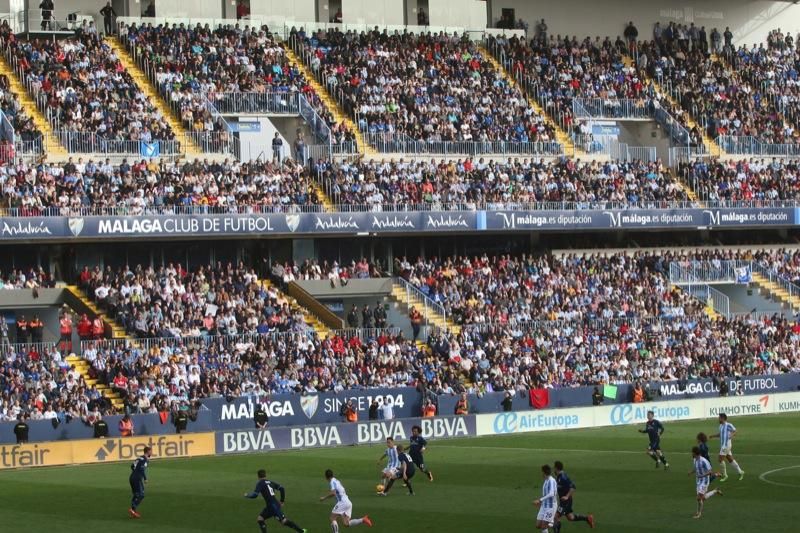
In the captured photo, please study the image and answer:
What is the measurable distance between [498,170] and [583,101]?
8.37 m

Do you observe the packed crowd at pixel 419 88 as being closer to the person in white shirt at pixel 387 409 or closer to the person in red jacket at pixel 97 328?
the person in white shirt at pixel 387 409

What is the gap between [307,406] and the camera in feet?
155

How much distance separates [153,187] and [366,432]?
1214 centimetres

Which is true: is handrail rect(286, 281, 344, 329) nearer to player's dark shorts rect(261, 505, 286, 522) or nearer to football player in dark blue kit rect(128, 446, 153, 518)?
football player in dark blue kit rect(128, 446, 153, 518)

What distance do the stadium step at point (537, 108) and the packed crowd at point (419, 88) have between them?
37 cm

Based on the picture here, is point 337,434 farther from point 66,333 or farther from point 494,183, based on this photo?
point 494,183

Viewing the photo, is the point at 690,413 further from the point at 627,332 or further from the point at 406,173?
the point at 406,173

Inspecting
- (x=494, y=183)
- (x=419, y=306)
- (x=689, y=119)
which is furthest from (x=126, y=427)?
(x=689, y=119)

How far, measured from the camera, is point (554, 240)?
61156 mm

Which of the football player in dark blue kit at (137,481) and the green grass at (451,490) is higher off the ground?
the football player in dark blue kit at (137,481)

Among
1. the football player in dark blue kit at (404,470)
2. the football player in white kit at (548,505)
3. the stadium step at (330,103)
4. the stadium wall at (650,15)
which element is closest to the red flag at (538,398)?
the stadium step at (330,103)

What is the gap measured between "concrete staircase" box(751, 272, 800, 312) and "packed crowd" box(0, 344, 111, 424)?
95.8 feet

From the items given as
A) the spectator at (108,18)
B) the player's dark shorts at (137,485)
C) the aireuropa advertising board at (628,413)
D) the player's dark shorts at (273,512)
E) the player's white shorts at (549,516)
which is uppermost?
the spectator at (108,18)

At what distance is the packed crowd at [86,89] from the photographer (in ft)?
174
